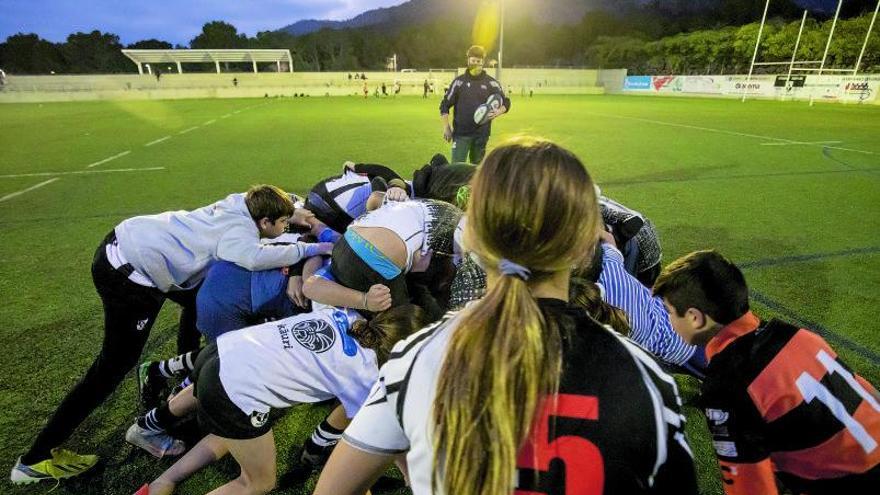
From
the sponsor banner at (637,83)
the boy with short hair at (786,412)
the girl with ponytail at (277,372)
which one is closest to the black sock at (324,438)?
the girl with ponytail at (277,372)

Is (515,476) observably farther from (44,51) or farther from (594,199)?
(44,51)

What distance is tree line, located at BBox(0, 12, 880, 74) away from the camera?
35.2 m

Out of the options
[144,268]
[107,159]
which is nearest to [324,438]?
[144,268]

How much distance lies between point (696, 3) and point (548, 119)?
17131cm

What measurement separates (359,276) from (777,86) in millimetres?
35182

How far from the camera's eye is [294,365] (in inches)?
75.9

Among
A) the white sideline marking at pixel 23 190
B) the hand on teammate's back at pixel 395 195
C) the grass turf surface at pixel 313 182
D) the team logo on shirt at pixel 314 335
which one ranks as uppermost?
the hand on teammate's back at pixel 395 195

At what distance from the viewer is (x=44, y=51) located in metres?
76.2

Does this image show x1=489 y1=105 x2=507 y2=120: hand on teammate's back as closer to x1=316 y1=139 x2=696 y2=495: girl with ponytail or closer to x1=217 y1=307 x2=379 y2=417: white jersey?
x1=217 y1=307 x2=379 y2=417: white jersey

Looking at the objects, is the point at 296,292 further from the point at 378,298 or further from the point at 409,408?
the point at 409,408

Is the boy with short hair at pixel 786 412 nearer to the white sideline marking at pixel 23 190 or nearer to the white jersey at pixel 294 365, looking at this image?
the white jersey at pixel 294 365

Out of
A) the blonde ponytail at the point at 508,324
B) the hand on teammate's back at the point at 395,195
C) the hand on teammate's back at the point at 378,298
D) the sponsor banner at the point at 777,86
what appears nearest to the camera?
the blonde ponytail at the point at 508,324

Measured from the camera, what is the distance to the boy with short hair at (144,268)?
2447 millimetres

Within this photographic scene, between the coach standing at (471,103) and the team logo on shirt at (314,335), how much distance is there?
20.3 feet
